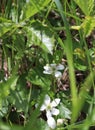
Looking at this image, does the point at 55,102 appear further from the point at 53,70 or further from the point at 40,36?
the point at 40,36

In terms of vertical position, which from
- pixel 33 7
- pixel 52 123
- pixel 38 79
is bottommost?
pixel 52 123

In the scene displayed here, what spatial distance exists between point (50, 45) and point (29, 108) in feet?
0.81

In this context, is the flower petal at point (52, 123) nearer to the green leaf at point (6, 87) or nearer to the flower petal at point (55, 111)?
the flower petal at point (55, 111)

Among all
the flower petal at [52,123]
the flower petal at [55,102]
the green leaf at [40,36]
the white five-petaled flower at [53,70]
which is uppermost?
the green leaf at [40,36]

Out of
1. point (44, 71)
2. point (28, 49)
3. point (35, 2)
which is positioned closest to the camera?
point (35, 2)

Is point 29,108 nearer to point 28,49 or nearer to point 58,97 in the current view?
point 58,97

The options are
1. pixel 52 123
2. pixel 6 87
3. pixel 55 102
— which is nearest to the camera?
pixel 6 87

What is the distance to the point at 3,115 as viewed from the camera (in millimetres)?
1383

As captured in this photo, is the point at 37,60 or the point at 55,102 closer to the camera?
the point at 55,102

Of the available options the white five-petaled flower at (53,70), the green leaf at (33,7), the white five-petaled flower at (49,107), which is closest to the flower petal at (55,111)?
the white five-petaled flower at (49,107)

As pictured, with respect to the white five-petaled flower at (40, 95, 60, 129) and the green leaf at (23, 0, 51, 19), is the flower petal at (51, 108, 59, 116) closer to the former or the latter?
the white five-petaled flower at (40, 95, 60, 129)

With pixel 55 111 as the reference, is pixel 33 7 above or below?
above

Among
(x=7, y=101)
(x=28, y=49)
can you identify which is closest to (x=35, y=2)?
(x=28, y=49)

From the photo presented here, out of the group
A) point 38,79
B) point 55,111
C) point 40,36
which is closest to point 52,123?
point 55,111
